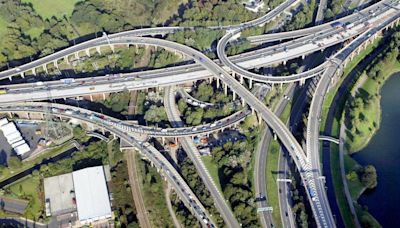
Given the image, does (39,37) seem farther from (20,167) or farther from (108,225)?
(108,225)

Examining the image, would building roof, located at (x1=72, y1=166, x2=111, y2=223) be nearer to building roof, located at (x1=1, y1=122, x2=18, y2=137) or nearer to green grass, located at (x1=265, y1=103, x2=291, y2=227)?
building roof, located at (x1=1, y1=122, x2=18, y2=137)

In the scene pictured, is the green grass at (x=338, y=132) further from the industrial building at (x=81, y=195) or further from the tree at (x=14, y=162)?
the tree at (x=14, y=162)

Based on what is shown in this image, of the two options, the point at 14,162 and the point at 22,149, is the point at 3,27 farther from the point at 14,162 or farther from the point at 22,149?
the point at 14,162

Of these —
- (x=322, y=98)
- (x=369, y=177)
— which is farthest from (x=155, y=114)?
(x=369, y=177)

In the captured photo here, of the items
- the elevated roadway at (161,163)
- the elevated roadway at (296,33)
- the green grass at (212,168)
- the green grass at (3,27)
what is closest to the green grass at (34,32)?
the green grass at (3,27)

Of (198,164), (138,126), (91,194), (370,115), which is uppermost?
(138,126)

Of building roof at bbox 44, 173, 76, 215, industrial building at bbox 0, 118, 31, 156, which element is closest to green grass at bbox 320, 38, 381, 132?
building roof at bbox 44, 173, 76, 215
